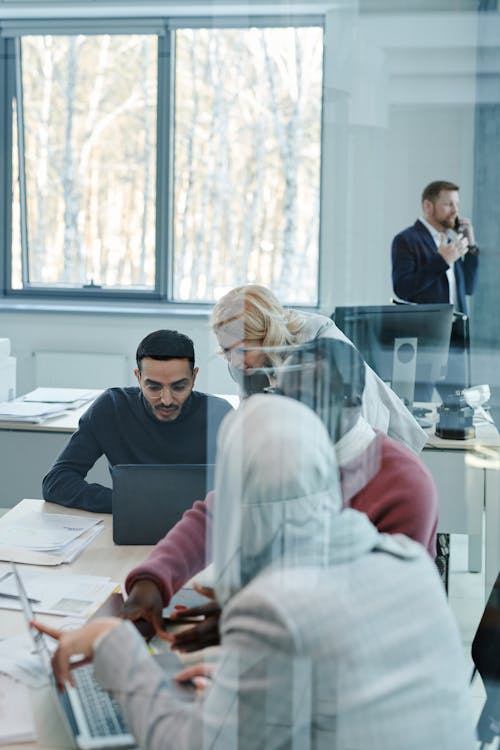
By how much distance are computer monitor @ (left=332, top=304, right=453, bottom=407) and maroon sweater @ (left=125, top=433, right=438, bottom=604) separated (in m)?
0.17

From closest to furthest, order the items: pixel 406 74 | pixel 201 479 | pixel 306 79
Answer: pixel 406 74
pixel 306 79
pixel 201 479

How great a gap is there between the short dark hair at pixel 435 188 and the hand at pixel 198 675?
2.08ft

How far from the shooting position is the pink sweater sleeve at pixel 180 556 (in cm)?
115

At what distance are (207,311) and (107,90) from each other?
50 centimetres

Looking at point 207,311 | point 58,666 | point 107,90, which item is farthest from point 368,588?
point 107,90

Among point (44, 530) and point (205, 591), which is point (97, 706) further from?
point (44, 530)

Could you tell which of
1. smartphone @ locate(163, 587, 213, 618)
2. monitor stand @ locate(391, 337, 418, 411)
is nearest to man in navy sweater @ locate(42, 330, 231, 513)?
monitor stand @ locate(391, 337, 418, 411)

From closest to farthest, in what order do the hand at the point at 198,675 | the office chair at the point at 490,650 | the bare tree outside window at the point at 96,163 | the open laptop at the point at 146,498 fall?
1. the hand at the point at 198,675
2. the bare tree outside window at the point at 96,163
3. the office chair at the point at 490,650
4. the open laptop at the point at 146,498

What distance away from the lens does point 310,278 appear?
1.26m

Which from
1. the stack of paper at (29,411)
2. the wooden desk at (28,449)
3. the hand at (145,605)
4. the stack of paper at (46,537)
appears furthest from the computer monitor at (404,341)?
the stack of paper at (29,411)

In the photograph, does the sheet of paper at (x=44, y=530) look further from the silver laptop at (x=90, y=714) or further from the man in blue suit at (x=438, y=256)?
the man in blue suit at (x=438, y=256)

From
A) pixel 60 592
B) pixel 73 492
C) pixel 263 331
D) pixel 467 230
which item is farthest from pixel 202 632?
pixel 73 492

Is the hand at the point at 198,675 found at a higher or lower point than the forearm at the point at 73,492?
higher

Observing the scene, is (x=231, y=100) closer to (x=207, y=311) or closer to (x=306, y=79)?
(x=306, y=79)
